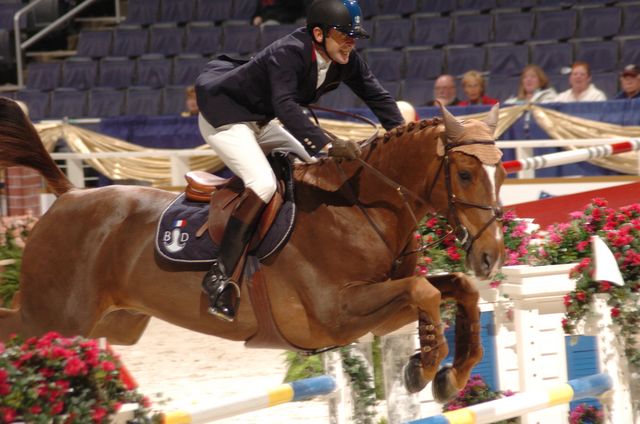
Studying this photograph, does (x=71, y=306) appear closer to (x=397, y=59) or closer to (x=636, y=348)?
(x=636, y=348)

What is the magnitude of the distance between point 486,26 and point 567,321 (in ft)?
23.7

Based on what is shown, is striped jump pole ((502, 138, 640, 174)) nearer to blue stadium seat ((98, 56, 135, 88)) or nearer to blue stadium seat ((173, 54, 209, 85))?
blue stadium seat ((173, 54, 209, 85))

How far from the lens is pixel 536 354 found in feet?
12.7

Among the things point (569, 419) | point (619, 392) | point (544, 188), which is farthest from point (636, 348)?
point (544, 188)

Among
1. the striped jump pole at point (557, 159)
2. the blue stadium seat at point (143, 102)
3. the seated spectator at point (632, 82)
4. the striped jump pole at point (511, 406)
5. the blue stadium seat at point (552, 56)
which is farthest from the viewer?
the blue stadium seat at point (143, 102)

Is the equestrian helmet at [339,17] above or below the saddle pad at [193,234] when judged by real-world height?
above

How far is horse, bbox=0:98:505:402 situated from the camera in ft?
11.3

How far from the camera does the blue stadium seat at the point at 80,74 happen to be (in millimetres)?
12398

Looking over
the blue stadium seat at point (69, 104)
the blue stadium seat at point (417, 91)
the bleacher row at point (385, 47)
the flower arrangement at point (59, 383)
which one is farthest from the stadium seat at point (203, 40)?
the flower arrangement at point (59, 383)

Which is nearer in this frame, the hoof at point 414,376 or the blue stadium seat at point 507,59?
the hoof at point 414,376

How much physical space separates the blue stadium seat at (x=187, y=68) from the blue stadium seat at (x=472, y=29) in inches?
112

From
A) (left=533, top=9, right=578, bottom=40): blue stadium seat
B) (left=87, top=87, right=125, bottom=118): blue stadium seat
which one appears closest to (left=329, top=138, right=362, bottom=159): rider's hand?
(left=533, top=9, right=578, bottom=40): blue stadium seat

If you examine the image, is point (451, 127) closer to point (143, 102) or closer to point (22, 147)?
point (22, 147)

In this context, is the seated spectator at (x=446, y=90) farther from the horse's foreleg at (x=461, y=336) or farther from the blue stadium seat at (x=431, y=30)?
the horse's foreleg at (x=461, y=336)
